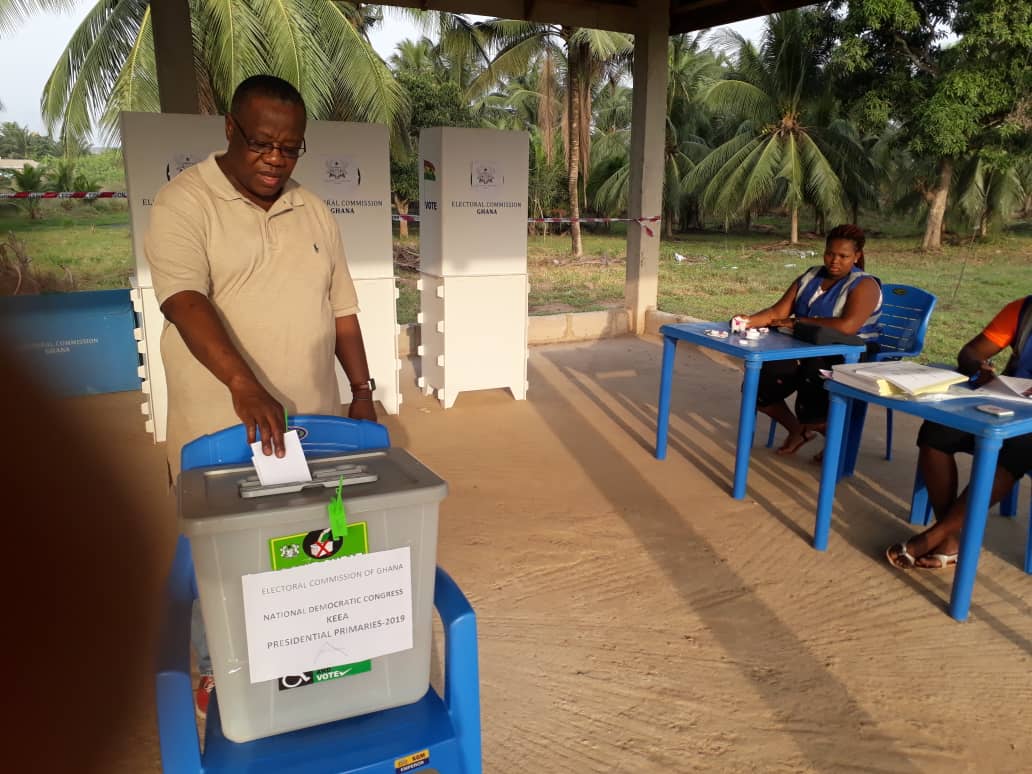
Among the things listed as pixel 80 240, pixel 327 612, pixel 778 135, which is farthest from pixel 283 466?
pixel 778 135

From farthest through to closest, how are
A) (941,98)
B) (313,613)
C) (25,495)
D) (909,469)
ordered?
(941,98) → (909,469) → (25,495) → (313,613)

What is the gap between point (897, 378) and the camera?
119 inches

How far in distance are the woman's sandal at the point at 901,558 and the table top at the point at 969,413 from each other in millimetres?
709

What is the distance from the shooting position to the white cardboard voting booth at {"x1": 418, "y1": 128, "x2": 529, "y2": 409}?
5371mm

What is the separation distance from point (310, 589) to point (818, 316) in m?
3.76

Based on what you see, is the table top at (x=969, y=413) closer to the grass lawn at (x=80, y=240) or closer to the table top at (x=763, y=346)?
the table top at (x=763, y=346)

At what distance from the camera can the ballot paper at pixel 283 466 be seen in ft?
4.35

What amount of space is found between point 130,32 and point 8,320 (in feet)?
30.7

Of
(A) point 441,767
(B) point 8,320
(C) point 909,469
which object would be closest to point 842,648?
(A) point 441,767

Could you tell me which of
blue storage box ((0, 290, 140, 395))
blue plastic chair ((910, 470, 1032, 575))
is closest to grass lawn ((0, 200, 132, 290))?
blue storage box ((0, 290, 140, 395))

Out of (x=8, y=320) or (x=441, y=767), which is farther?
(x=8, y=320)

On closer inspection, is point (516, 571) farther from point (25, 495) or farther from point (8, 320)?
point (8, 320)

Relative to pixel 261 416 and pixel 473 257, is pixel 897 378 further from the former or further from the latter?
pixel 473 257

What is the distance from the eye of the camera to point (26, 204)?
1897cm
